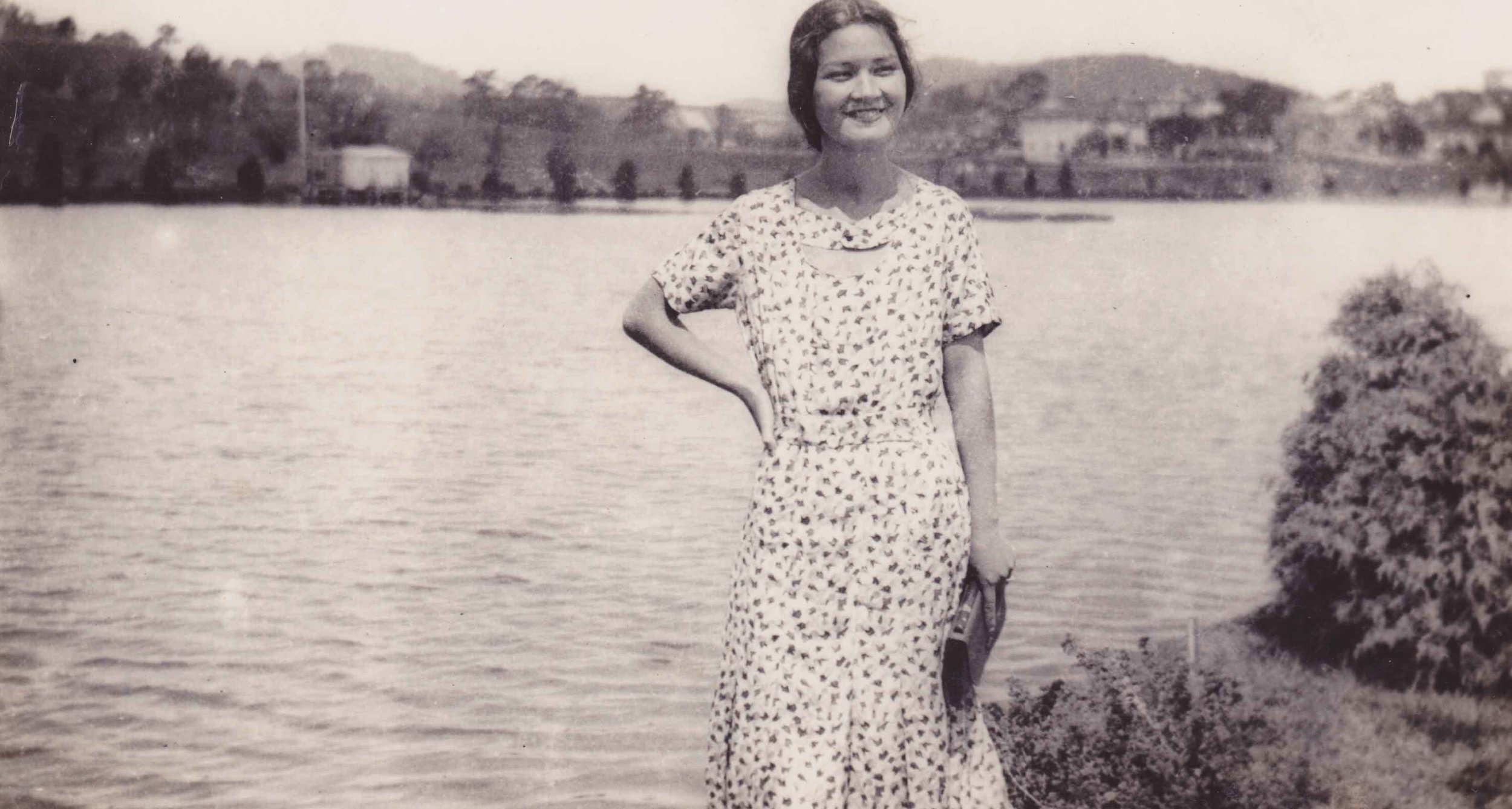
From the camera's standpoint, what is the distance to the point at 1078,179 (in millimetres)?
6375

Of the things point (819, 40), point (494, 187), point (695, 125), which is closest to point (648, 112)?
point (695, 125)

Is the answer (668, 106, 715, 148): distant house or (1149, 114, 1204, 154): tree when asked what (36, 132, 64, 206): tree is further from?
(1149, 114, 1204, 154): tree

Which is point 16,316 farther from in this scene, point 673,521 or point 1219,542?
point 1219,542

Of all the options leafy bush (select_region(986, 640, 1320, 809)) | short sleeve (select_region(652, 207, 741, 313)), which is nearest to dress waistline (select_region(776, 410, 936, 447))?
short sleeve (select_region(652, 207, 741, 313))

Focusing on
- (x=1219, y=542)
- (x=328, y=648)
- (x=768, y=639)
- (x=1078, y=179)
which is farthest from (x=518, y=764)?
(x=1078, y=179)

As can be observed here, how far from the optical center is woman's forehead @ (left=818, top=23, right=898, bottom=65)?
2816 mm

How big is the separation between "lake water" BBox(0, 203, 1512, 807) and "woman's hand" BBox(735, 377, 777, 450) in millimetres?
2264

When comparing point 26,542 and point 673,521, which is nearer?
point 26,542

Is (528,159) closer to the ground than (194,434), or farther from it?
farther from it

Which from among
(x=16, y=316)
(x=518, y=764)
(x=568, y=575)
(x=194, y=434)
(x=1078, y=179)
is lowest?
(x=518, y=764)

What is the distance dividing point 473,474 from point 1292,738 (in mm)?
3201

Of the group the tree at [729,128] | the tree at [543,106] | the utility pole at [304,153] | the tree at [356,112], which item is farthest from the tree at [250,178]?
the tree at [729,128]

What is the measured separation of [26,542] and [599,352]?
2.34 m

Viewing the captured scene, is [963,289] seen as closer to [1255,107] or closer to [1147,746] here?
[1147,746]
